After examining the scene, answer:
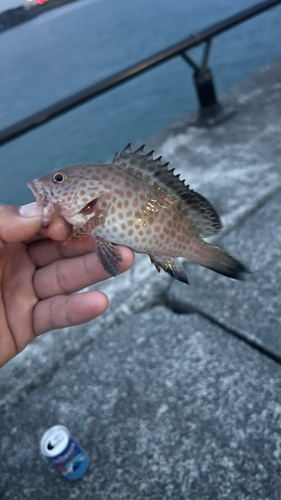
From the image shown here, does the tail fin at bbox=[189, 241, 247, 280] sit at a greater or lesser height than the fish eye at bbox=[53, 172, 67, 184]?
lesser

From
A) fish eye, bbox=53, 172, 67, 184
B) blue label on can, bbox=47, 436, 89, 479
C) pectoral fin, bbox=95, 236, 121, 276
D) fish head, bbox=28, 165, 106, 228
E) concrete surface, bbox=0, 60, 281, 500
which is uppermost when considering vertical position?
fish eye, bbox=53, 172, 67, 184

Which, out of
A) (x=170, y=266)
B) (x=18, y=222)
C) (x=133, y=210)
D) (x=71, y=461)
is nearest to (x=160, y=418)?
(x=71, y=461)

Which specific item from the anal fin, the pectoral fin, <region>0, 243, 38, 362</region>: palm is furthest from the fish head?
<region>0, 243, 38, 362</region>: palm

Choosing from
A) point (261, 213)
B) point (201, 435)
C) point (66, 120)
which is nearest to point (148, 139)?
point (261, 213)

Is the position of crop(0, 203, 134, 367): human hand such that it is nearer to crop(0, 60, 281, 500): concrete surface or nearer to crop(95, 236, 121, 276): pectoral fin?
crop(95, 236, 121, 276): pectoral fin

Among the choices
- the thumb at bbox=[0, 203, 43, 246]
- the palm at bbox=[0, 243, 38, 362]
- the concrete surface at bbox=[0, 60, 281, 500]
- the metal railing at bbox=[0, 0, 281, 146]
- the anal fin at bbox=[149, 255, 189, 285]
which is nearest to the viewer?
the thumb at bbox=[0, 203, 43, 246]

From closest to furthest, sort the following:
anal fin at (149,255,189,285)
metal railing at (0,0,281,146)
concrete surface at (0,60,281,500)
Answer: anal fin at (149,255,189,285)
concrete surface at (0,60,281,500)
metal railing at (0,0,281,146)

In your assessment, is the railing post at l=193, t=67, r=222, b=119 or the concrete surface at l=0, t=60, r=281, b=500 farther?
the railing post at l=193, t=67, r=222, b=119
